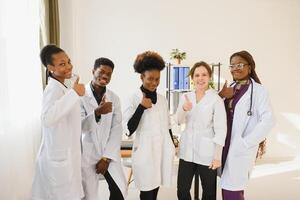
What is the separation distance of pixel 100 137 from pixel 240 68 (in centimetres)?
110

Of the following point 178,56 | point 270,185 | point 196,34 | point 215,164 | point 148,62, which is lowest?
point 270,185

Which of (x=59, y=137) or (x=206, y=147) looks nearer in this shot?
(x=59, y=137)

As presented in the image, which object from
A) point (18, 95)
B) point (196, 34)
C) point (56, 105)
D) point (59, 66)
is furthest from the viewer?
point (196, 34)

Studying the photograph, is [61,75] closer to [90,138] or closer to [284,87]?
[90,138]

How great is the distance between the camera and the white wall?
387 cm

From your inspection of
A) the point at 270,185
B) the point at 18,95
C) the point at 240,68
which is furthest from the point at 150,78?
the point at 270,185

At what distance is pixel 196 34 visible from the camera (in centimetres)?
398

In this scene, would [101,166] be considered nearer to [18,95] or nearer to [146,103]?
[146,103]

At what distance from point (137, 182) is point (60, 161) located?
567mm

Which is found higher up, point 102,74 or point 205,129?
point 102,74

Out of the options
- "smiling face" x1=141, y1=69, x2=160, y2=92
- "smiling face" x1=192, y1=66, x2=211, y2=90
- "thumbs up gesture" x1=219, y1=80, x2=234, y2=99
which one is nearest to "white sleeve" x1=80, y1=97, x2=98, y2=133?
"smiling face" x1=141, y1=69, x2=160, y2=92

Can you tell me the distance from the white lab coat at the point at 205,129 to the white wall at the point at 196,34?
209cm

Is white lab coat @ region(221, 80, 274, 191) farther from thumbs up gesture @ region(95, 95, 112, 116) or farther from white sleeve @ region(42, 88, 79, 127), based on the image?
white sleeve @ region(42, 88, 79, 127)

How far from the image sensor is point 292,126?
419 centimetres
